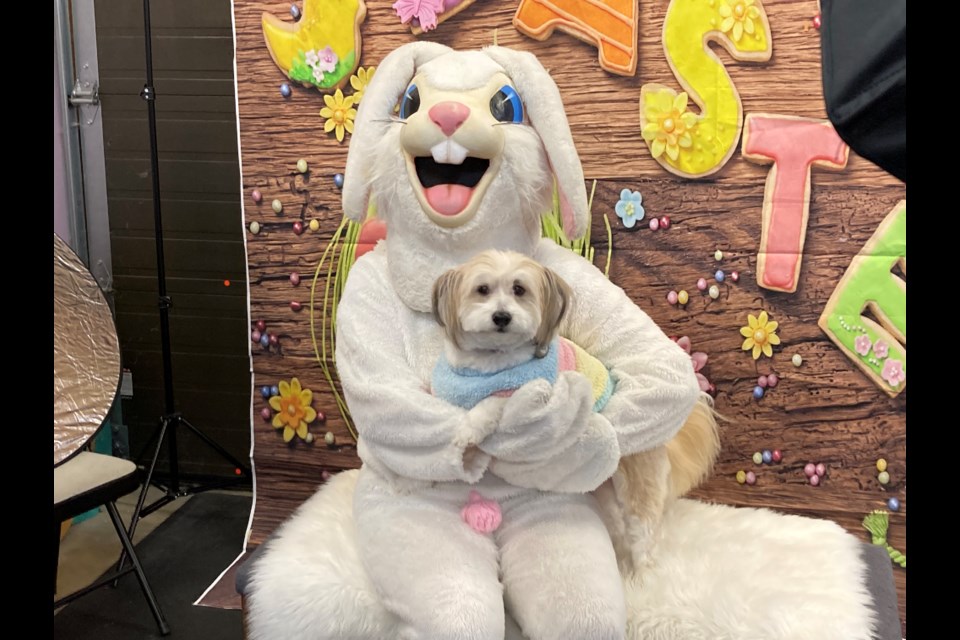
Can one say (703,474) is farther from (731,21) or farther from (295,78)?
(295,78)

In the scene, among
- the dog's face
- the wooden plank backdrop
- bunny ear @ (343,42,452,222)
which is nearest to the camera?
the dog's face

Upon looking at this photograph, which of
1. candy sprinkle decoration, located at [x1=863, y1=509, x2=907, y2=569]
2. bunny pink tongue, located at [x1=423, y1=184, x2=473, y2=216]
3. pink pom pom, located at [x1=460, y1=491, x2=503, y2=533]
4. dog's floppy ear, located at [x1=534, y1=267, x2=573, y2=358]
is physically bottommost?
candy sprinkle decoration, located at [x1=863, y1=509, x2=907, y2=569]

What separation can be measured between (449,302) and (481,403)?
19 centimetres

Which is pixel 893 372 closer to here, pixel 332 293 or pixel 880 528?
pixel 880 528

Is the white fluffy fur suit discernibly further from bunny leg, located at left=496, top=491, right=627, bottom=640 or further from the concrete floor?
the concrete floor

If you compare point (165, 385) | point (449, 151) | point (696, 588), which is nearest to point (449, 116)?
point (449, 151)

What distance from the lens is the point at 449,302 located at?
1.38 m

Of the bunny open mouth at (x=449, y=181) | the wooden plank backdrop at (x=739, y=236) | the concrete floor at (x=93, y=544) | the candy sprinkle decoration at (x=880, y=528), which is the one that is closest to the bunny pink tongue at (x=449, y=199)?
the bunny open mouth at (x=449, y=181)

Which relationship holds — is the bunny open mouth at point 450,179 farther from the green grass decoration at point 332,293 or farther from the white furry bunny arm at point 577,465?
the green grass decoration at point 332,293

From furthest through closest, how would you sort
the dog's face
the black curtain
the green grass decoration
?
1. the green grass decoration
2. the dog's face
3. the black curtain

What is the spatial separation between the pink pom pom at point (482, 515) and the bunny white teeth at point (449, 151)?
668 millimetres

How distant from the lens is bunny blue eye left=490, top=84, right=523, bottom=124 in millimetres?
1586

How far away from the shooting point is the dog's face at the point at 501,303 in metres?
1.32

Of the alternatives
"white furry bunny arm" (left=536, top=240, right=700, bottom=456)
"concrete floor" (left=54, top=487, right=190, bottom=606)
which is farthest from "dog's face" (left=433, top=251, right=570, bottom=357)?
"concrete floor" (left=54, top=487, right=190, bottom=606)
